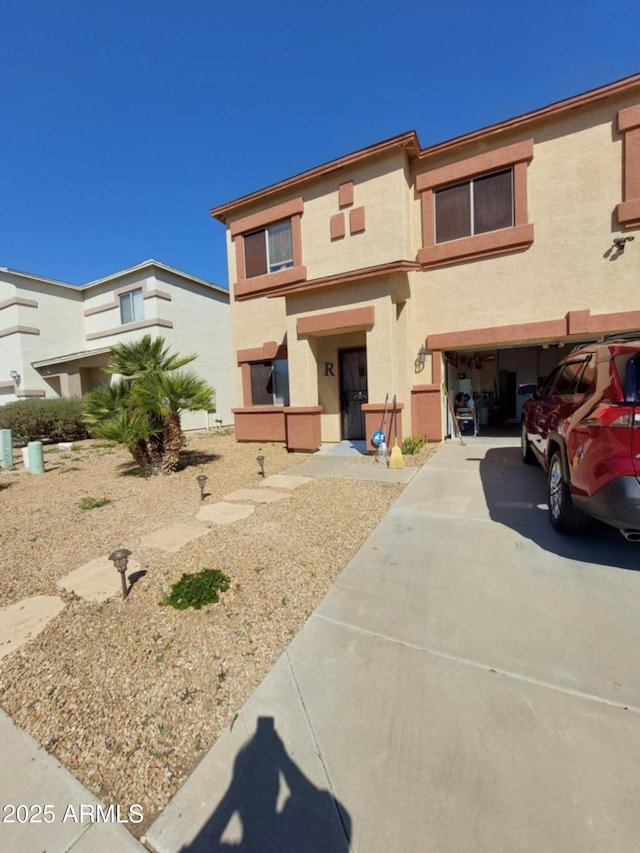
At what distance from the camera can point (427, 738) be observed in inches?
73.2

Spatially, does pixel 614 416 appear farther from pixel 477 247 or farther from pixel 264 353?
pixel 264 353

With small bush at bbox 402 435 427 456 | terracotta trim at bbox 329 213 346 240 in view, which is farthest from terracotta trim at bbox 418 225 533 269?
small bush at bbox 402 435 427 456

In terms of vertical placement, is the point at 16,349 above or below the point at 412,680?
above

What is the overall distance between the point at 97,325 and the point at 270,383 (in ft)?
41.1

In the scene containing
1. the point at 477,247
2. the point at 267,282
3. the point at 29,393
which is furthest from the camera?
the point at 29,393

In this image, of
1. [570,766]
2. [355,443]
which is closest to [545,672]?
[570,766]

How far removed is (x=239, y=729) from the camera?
1946 millimetres

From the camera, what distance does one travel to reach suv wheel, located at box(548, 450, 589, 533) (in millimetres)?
3809

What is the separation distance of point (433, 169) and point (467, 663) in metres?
10.6

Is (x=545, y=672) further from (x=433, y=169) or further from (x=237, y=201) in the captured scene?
(x=237, y=201)

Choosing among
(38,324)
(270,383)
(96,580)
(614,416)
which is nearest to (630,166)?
(614,416)

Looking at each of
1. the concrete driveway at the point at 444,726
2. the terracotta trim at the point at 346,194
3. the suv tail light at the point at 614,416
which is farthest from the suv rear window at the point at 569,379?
the terracotta trim at the point at 346,194

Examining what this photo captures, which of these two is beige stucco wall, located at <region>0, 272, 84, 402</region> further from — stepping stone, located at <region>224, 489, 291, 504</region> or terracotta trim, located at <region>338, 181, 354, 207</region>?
stepping stone, located at <region>224, 489, 291, 504</region>

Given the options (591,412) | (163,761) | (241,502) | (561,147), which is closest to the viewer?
(163,761)
